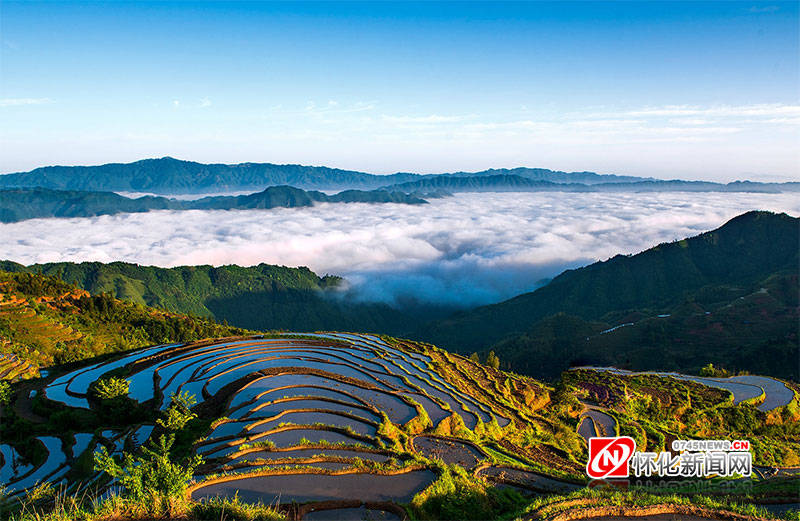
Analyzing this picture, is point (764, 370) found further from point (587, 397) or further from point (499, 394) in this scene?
point (499, 394)

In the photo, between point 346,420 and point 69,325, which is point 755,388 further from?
point 69,325

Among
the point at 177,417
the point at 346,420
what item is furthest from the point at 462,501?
the point at 177,417

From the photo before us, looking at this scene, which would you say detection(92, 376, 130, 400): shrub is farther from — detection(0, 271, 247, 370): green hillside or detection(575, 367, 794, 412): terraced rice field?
detection(575, 367, 794, 412): terraced rice field

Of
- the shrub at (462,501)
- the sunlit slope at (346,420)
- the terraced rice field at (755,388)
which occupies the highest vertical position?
the shrub at (462,501)

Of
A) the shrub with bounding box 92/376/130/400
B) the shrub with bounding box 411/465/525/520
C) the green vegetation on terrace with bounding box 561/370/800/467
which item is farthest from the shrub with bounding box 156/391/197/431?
the green vegetation on terrace with bounding box 561/370/800/467

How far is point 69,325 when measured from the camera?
265ft

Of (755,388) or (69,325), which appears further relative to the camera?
(69,325)

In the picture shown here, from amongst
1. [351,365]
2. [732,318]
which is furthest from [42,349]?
[732,318]

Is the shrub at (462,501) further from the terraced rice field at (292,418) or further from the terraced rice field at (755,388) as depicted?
the terraced rice field at (755,388)

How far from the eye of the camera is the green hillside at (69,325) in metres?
65.6

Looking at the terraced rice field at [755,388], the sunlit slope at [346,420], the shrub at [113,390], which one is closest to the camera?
the sunlit slope at [346,420]

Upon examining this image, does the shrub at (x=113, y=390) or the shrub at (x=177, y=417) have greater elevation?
the shrub at (x=177, y=417)

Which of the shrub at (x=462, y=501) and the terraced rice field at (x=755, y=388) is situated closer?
the shrub at (x=462, y=501)

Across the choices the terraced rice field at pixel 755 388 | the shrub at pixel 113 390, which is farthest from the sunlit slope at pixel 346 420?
the terraced rice field at pixel 755 388
